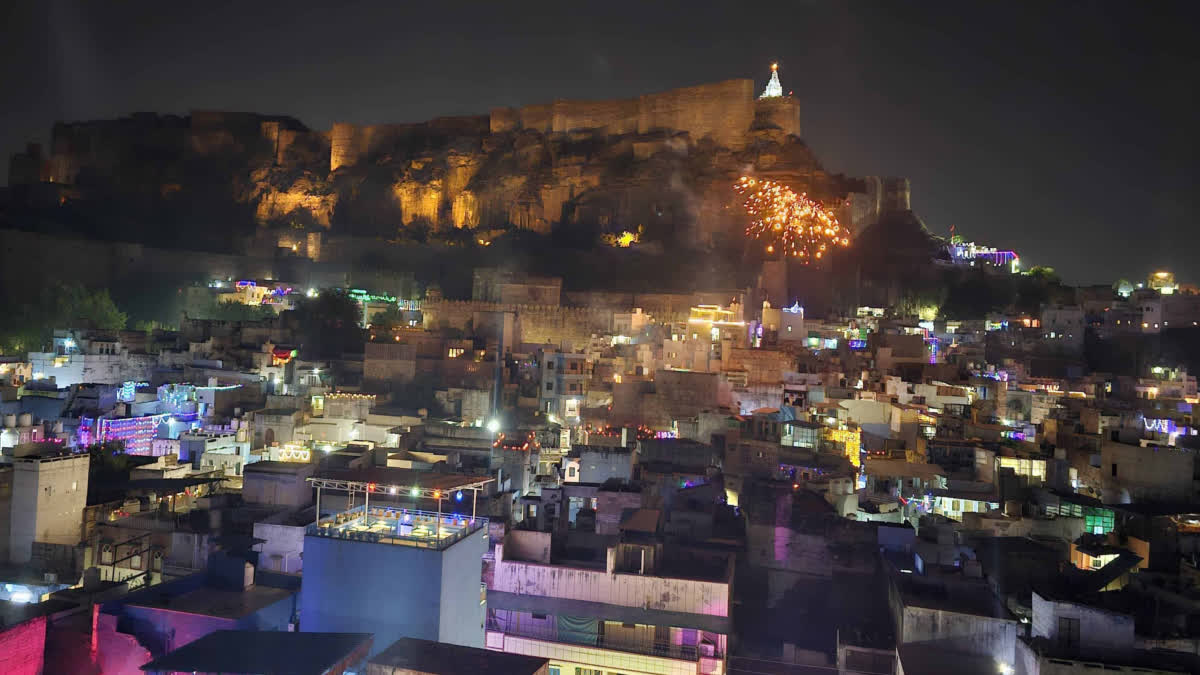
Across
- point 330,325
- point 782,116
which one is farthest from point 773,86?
point 330,325

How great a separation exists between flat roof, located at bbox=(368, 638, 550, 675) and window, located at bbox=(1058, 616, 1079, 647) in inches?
190

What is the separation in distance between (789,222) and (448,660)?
30596 mm

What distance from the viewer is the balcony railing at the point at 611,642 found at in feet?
30.8

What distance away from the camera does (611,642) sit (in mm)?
9625

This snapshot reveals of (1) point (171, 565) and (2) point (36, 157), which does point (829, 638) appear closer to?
(1) point (171, 565)

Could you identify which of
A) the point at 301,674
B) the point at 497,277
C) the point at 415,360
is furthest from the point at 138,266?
the point at 301,674

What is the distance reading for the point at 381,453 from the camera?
15.5m

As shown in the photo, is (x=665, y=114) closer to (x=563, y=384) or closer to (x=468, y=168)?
(x=468, y=168)

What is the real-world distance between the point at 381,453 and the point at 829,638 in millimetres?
8354

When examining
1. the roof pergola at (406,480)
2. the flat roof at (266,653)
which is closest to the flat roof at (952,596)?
the roof pergola at (406,480)

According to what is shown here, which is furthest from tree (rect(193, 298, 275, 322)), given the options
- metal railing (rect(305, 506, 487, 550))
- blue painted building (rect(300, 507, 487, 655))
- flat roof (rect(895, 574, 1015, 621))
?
flat roof (rect(895, 574, 1015, 621))

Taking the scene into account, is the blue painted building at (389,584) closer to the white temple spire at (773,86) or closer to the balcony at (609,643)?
the balcony at (609,643)

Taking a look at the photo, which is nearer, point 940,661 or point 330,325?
point 940,661

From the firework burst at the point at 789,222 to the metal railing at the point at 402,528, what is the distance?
87.0ft
